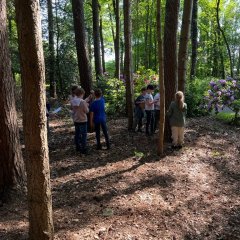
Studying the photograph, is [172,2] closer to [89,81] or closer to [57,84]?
[89,81]

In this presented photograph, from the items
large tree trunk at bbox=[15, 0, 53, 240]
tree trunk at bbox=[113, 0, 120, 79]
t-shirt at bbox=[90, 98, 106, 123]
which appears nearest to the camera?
large tree trunk at bbox=[15, 0, 53, 240]

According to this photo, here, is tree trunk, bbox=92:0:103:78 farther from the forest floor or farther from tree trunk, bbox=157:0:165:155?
tree trunk, bbox=157:0:165:155

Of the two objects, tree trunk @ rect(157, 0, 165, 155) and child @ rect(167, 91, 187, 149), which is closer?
tree trunk @ rect(157, 0, 165, 155)

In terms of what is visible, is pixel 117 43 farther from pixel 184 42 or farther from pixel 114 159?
pixel 114 159

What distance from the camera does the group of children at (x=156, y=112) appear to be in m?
8.80

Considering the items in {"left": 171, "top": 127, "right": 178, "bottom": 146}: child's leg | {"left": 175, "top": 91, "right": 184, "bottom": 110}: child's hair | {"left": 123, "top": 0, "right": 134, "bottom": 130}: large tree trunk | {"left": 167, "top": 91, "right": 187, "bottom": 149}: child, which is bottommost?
{"left": 171, "top": 127, "right": 178, "bottom": 146}: child's leg

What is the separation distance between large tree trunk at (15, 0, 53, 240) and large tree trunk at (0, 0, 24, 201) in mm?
1891

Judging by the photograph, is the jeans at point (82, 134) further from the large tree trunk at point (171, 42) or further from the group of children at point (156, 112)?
the large tree trunk at point (171, 42)

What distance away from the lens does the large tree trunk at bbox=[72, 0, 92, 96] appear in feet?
34.8

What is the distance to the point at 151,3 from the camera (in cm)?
2969

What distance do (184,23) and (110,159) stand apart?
4325mm

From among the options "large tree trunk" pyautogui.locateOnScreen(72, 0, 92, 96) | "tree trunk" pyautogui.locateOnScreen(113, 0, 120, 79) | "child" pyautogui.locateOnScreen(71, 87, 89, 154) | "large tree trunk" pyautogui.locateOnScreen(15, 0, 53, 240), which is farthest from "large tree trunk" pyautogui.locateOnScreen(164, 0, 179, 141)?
"tree trunk" pyautogui.locateOnScreen(113, 0, 120, 79)

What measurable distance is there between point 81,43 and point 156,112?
11.1ft

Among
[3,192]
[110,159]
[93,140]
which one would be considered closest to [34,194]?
[3,192]
